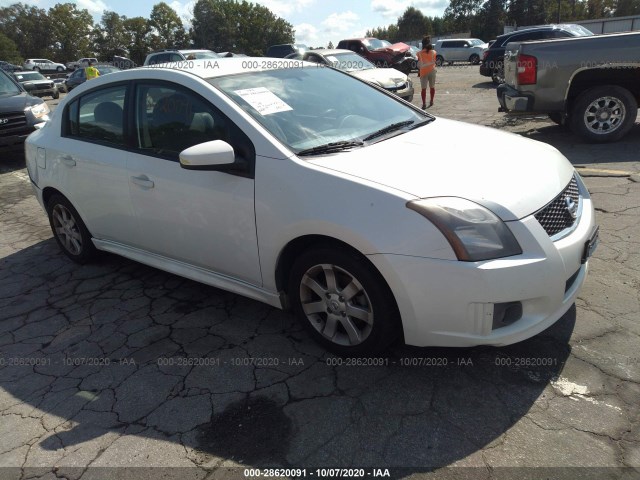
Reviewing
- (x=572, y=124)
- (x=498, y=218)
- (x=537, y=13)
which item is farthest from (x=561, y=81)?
(x=537, y=13)

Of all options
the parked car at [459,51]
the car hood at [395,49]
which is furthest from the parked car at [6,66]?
the parked car at [459,51]

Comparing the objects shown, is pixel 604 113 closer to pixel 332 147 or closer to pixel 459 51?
pixel 332 147

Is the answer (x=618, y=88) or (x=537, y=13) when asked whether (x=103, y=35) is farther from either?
(x=618, y=88)

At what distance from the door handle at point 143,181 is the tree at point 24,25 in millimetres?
90940

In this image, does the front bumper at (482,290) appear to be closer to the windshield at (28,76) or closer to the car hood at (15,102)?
the car hood at (15,102)

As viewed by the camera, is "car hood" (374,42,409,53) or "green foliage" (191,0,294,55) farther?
"green foliage" (191,0,294,55)

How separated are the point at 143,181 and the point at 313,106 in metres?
1.30

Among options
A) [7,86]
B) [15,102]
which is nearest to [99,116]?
[15,102]

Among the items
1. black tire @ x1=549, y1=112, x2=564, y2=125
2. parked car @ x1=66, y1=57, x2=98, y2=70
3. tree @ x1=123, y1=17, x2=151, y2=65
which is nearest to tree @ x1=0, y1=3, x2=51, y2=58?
tree @ x1=123, y1=17, x2=151, y2=65

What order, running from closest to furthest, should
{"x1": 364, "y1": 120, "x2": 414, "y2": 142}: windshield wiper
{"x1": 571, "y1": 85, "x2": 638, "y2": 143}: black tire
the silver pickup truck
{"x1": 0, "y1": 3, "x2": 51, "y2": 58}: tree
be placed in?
{"x1": 364, "y1": 120, "x2": 414, "y2": 142}: windshield wiper → the silver pickup truck → {"x1": 571, "y1": 85, "x2": 638, "y2": 143}: black tire → {"x1": 0, "y1": 3, "x2": 51, "y2": 58}: tree

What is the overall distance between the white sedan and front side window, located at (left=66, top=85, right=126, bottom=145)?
16mm

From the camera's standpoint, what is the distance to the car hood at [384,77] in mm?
10938

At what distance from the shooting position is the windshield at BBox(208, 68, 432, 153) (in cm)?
298

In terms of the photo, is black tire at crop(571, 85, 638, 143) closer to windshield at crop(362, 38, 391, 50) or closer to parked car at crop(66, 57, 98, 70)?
windshield at crop(362, 38, 391, 50)
